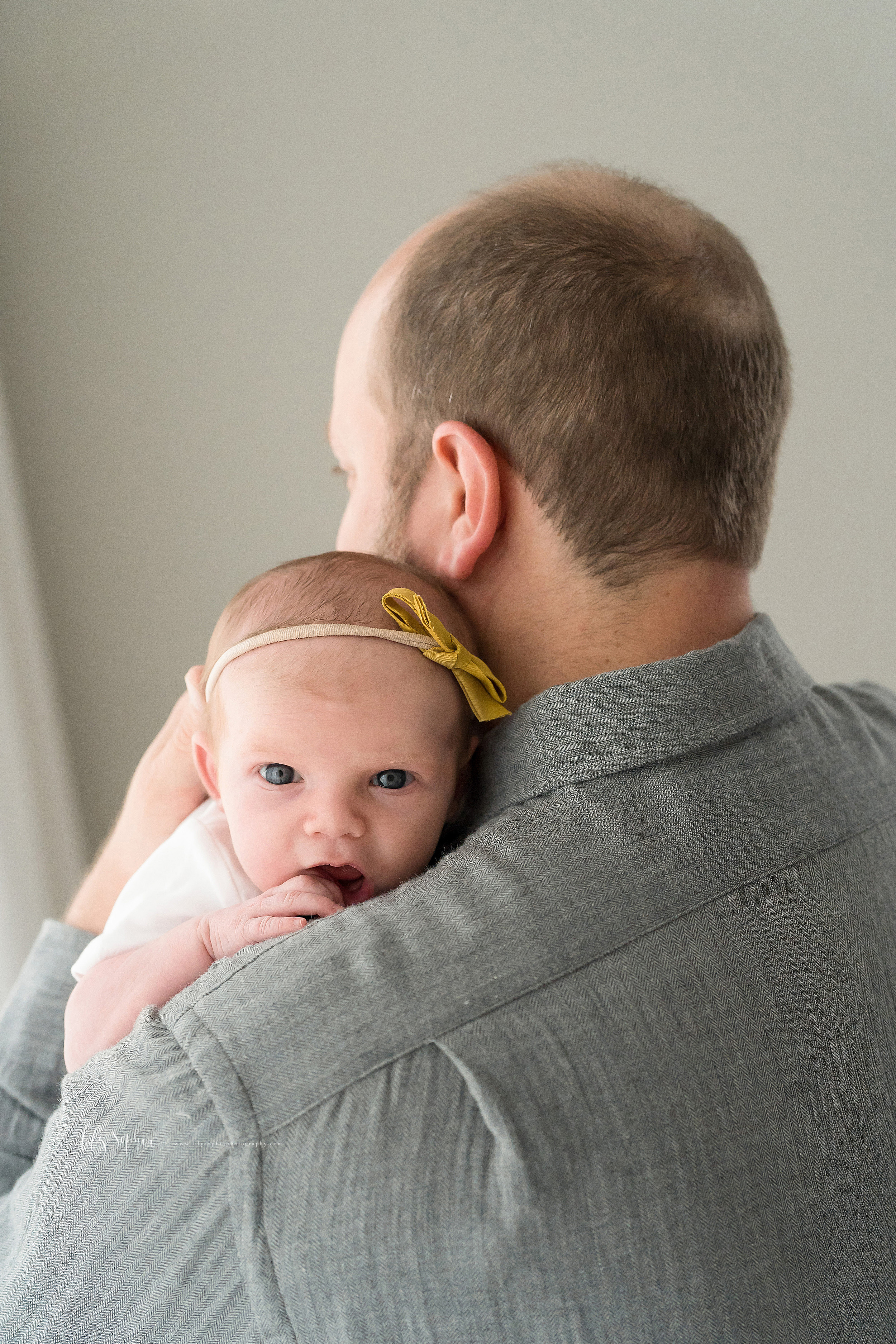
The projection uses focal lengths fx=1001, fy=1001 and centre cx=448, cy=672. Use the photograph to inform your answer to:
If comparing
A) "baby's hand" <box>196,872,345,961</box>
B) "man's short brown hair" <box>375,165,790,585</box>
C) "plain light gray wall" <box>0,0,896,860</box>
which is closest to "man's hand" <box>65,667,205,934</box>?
"baby's hand" <box>196,872,345,961</box>

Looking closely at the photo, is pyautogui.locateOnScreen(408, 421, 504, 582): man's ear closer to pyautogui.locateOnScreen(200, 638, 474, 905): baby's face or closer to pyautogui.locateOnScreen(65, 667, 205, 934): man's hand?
pyautogui.locateOnScreen(200, 638, 474, 905): baby's face

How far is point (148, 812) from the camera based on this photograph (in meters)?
1.31

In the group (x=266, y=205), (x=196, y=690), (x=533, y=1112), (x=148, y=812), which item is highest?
(x=266, y=205)

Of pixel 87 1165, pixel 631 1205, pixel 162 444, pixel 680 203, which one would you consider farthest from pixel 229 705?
pixel 162 444

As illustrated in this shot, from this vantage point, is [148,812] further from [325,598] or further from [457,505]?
[457,505]

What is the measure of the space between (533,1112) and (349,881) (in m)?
0.40

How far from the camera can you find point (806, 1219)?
2.53 ft

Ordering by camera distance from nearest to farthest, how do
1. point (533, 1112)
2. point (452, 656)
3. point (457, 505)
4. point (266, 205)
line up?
point (533, 1112)
point (452, 656)
point (457, 505)
point (266, 205)

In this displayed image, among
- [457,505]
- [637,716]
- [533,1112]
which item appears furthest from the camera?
[457,505]

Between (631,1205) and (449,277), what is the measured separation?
0.92 m

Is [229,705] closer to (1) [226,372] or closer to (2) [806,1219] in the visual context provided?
(2) [806,1219]

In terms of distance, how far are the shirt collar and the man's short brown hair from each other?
0.16 m

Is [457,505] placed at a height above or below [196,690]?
above

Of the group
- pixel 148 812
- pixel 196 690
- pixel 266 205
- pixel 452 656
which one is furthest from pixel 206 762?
pixel 266 205
